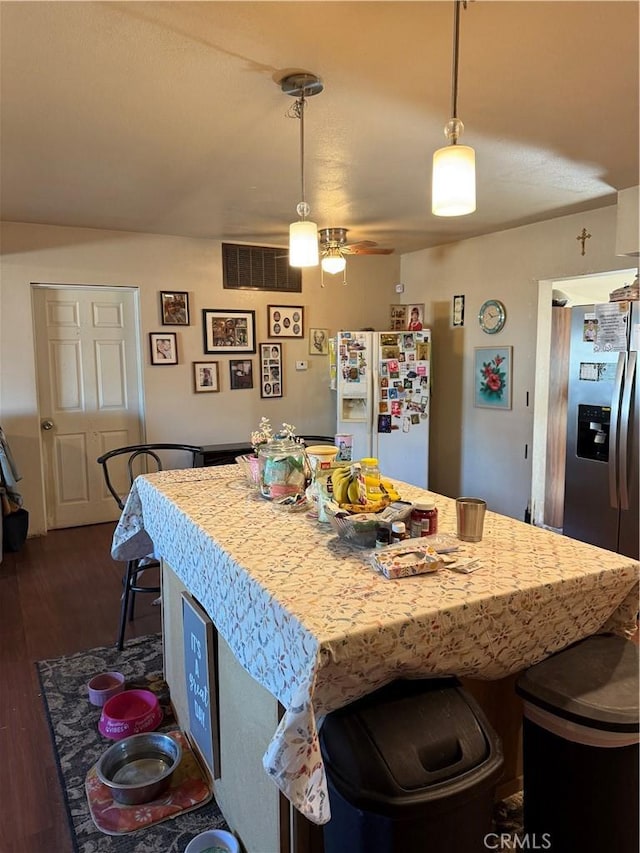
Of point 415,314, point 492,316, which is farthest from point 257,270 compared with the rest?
point 492,316

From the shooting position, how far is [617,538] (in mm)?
3836

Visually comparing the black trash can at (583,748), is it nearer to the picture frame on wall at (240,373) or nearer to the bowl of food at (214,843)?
the bowl of food at (214,843)

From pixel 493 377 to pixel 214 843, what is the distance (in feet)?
14.0

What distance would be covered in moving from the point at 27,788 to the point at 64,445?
336 centimetres

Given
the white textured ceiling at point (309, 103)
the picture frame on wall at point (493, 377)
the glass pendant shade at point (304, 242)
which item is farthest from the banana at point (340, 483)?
the picture frame on wall at point (493, 377)

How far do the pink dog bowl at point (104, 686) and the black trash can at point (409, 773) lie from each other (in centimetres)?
152

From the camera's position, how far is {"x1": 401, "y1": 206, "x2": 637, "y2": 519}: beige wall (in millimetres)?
4426

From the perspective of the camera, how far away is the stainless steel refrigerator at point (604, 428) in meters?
3.68

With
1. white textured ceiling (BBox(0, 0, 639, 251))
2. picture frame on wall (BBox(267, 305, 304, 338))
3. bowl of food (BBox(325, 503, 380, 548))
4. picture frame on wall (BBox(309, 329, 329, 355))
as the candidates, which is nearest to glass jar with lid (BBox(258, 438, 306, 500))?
bowl of food (BBox(325, 503, 380, 548))

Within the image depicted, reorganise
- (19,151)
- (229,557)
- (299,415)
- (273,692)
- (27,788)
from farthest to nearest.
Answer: (299,415) → (19,151) → (27,788) → (229,557) → (273,692)

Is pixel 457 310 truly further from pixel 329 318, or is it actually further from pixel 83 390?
pixel 83 390

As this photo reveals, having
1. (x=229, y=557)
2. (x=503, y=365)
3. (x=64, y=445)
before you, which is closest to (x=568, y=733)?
(x=229, y=557)

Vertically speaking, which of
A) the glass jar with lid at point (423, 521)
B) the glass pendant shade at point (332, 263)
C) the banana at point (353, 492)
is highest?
the glass pendant shade at point (332, 263)

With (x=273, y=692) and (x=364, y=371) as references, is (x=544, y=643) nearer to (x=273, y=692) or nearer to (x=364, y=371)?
(x=273, y=692)
